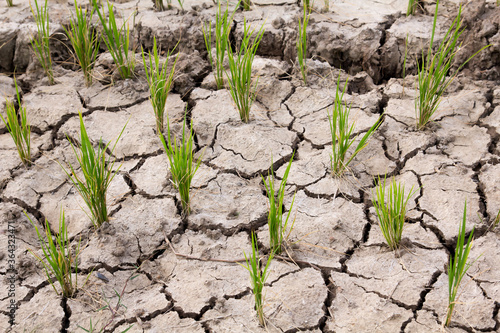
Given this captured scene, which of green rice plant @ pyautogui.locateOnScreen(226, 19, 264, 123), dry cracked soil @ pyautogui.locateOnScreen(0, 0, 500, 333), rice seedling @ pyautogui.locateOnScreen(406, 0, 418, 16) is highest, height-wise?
rice seedling @ pyautogui.locateOnScreen(406, 0, 418, 16)

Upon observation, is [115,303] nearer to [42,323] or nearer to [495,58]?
[42,323]

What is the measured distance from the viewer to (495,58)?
2.94 metres

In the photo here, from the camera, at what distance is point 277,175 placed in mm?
2576

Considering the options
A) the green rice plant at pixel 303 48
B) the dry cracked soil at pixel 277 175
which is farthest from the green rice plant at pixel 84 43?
the green rice plant at pixel 303 48

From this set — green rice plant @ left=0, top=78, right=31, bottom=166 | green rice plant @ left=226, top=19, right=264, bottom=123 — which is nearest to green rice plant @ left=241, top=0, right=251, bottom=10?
green rice plant @ left=226, top=19, right=264, bottom=123

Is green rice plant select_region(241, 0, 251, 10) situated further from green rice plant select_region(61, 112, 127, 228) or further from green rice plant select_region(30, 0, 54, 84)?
green rice plant select_region(61, 112, 127, 228)

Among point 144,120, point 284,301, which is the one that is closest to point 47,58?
point 144,120

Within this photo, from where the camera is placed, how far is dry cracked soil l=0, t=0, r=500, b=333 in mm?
1959

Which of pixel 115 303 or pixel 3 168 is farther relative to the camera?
pixel 3 168

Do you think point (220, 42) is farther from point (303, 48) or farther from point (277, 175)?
point (277, 175)

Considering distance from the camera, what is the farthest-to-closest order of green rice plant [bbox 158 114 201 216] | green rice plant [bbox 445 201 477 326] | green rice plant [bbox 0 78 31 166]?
green rice plant [bbox 0 78 31 166], green rice plant [bbox 158 114 201 216], green rice plant [bbox 445 201 477 326]

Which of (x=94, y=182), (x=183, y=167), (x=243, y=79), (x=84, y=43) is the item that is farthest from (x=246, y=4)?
(x=94, y=182)

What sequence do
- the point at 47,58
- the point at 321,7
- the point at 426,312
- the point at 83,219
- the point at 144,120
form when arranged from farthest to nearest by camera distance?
the point at 321,7
the point at 47,58
the point at 144,120
the point at 83,219
the point at 426,312

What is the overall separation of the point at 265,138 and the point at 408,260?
1018 millimetres
